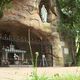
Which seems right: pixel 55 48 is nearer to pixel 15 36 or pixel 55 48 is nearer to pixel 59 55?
pixel 59 55

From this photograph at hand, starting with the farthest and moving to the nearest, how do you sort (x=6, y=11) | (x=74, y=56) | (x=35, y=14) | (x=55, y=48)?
(x=74, y=56), (x=55, y=48), (x=35, y=14), (x=6, y=11)

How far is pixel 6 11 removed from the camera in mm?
14273

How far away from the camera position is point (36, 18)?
15273 millimetres

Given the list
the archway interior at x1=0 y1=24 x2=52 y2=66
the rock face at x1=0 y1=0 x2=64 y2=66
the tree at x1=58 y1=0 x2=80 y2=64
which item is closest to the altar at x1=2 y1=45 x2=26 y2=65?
the archway interior at x1=0 y1=24 x2=52 y2=66

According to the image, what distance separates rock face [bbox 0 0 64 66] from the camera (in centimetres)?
1464

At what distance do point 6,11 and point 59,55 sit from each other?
3.77 m

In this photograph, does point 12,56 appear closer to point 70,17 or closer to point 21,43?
point 21,43

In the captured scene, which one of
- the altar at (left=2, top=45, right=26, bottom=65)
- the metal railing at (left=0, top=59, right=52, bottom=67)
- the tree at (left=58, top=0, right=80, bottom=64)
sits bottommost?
the metal railing at (left=0, top=59, right=52, bottom=67)

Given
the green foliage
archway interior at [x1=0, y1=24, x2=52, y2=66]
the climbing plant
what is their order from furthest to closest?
the green foliage < archway interior at [x1=0, y1=24, x2=52, y2=66] < the climbing plant

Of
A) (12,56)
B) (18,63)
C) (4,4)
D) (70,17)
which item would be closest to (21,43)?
(12,56)

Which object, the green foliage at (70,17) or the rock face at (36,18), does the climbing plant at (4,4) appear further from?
the green foliage at (70,17)

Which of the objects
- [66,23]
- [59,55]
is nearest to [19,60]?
[59,55]

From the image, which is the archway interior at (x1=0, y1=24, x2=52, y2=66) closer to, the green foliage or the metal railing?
the metal railing

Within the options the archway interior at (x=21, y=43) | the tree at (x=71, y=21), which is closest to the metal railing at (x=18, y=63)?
the archway interior at (x=21, y=43)
